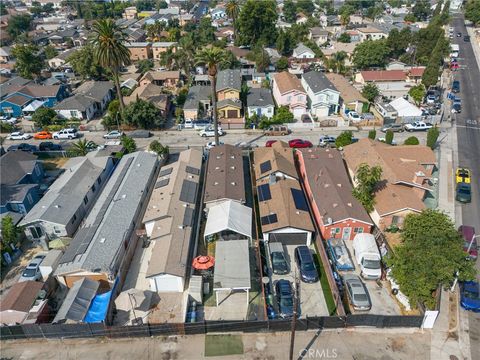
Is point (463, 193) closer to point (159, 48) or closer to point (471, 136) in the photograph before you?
point (471, 136)

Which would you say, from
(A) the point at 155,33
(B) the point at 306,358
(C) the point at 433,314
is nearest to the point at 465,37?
(A) the point at 155,33

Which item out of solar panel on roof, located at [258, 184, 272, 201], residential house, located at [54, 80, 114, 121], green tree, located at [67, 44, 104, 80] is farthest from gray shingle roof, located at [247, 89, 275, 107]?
green tree, located at [67, 44, 104, 80]

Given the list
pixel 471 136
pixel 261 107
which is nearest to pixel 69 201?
pixel 261 107

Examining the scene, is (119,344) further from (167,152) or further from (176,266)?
(167,152)

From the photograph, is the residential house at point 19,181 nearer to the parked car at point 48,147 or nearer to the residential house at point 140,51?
the parked car at point 48,147

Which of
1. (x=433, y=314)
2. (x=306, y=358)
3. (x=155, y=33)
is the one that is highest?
(x=155, y=33)

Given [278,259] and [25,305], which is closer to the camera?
[25,305]

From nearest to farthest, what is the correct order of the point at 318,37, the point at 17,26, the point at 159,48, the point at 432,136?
the point at 432,136 → the point at 159,48 → the point at 318,37 → the point at 17,26
